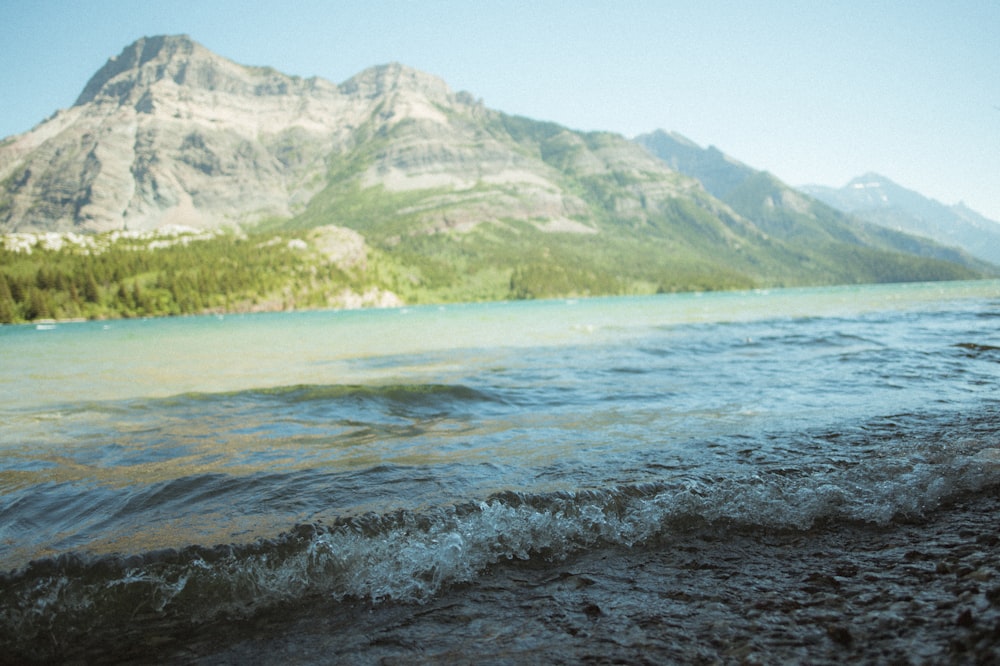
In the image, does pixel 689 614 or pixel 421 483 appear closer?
pixel 689 614

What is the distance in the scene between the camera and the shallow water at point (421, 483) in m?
4.44

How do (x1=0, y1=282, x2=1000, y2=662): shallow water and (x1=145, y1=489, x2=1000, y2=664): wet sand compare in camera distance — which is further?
(x1=0, y1=282, x2=1000, y2=662): shallow water

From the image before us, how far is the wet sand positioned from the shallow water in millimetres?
123

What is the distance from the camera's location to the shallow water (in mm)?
4441

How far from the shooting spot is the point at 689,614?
3.73m

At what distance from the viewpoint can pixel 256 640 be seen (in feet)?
12.5

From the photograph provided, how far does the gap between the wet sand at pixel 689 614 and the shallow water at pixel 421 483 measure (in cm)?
12

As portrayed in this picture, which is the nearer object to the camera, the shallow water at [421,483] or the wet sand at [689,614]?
the wet sand at [689,614]

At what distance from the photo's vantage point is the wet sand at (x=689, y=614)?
3260mm

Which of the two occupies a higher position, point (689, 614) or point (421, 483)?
point (689, 614)

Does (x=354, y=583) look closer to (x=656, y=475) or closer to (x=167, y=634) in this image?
(x=167, y=634)

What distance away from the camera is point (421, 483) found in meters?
6.82

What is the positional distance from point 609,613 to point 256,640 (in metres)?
2.57

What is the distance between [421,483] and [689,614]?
3893mm
